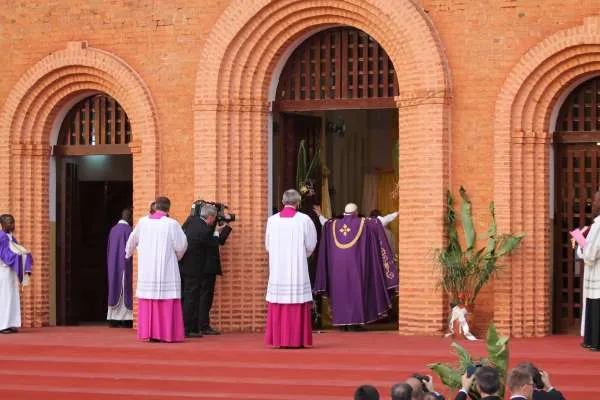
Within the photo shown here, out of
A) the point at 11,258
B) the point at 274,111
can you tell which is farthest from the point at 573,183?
the point at 11,258

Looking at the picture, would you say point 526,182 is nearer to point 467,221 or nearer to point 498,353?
point 467,221

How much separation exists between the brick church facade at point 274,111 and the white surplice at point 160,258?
1731mm

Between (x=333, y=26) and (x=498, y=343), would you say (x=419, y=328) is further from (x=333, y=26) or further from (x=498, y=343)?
(x=498, y=343)

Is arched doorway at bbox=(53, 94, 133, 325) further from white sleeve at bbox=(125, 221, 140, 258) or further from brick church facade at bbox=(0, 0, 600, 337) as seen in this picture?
white sleeve at bbox=(125, 221, 140, 258)

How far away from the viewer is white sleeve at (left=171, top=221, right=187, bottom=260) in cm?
1828

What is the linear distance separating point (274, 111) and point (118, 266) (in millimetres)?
3194

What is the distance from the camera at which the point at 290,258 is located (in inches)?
696

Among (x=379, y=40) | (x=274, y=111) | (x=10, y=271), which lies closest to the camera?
(x=379, y=40)

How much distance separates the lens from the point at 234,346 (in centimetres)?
1761

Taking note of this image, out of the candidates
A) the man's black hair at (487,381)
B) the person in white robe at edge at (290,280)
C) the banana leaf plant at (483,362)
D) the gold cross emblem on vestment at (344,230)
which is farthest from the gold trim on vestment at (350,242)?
the man's black hair at (487,381)

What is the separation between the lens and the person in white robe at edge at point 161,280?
18141 mm

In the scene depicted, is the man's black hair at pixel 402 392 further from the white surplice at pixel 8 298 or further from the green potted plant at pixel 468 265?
the white surplice at pixel 8 298

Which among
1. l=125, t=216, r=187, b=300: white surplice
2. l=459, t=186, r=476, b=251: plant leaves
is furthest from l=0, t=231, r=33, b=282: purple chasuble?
l=459, t=186, r=476, b=251: plant leaves

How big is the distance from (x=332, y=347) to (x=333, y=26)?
4.58 meters
